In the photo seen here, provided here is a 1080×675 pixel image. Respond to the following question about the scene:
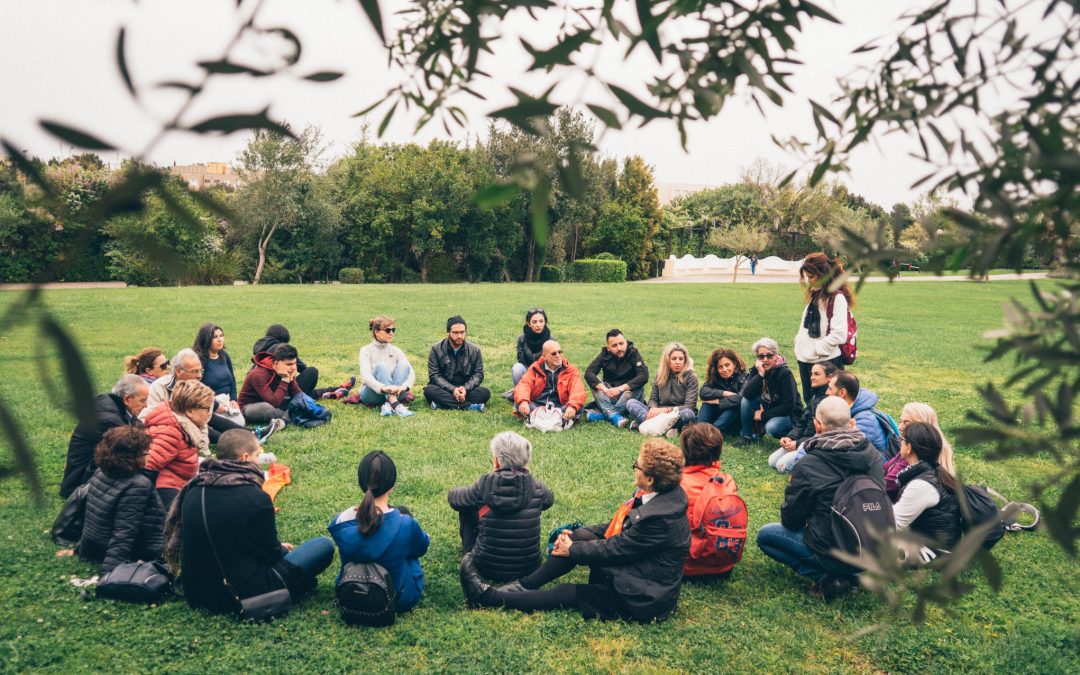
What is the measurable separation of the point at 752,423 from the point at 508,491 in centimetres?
435

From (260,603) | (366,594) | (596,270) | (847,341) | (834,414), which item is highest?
(847,341)

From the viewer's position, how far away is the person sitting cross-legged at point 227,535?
4.29 metres

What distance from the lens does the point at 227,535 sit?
429cm

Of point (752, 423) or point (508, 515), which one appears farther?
point (752, 423)

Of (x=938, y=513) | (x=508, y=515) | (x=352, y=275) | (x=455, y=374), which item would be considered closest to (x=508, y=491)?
(x=508, y=515)

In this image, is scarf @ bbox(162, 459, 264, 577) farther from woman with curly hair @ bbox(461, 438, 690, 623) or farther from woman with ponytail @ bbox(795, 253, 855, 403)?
woman with ponytail @ bbox(795, 253, 855, 403)

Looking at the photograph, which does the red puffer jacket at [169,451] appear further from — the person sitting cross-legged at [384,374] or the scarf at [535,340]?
the scarf at [535,340]

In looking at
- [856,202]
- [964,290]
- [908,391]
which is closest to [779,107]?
A: [908,391]

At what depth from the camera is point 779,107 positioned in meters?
2.03

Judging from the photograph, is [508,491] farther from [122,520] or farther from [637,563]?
[122,520]

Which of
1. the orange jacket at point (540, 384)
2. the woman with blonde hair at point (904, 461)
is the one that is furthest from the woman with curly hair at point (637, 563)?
the orange jacket at point (540, 384)

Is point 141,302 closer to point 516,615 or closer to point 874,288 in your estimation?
point 516,615

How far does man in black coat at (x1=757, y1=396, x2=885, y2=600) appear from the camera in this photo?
483 cm

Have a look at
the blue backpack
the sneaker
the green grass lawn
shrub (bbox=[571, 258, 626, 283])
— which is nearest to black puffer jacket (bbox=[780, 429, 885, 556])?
the green grass lawn
